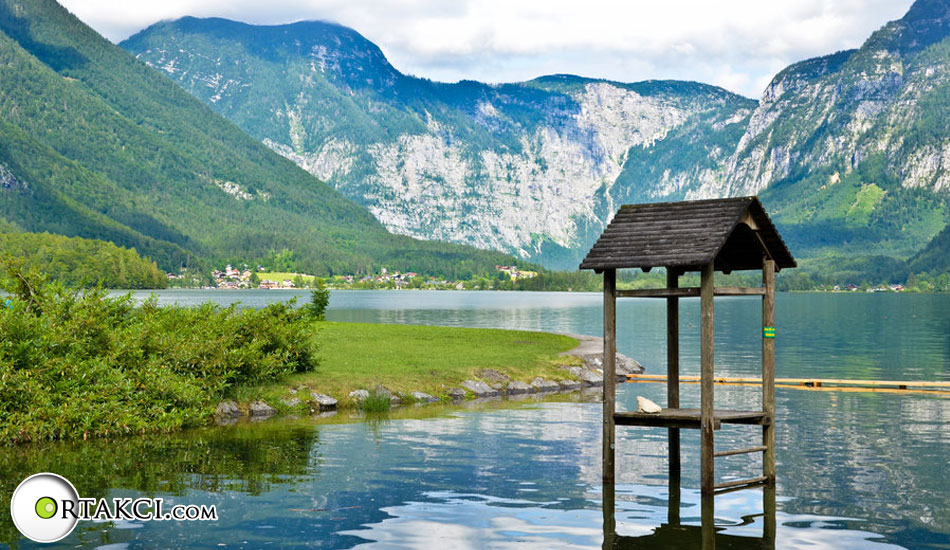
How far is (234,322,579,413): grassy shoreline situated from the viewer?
4075 cm

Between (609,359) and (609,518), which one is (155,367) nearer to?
(609,359)

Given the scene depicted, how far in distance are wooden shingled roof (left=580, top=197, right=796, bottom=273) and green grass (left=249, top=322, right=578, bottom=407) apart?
18.8 metres

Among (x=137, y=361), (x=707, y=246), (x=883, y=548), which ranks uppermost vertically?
(x=707, y=246)

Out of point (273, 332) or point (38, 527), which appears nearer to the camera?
point (38, 527)

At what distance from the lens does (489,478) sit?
88.0ft

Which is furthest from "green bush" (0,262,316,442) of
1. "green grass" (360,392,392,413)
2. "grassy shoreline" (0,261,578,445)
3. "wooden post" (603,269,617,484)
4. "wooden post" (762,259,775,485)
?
"wooden post" (762,259,775,485)

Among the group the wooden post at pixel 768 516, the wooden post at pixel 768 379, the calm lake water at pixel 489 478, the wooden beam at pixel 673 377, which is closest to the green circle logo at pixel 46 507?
the calm lake water at pixel 489 478

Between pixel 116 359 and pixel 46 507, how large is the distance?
→ 13636mm

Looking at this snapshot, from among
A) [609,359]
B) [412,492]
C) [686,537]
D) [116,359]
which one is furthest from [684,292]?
[116,359]

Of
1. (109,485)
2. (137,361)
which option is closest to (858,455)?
(109,485)

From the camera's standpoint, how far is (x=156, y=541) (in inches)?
A: 774

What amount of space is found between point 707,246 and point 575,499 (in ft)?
23.3

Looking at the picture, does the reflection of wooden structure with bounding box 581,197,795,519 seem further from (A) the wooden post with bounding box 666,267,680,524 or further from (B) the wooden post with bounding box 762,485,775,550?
(B) the wooden post with bounding box 762,485,775,550

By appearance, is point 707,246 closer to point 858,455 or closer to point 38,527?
point 858,455
